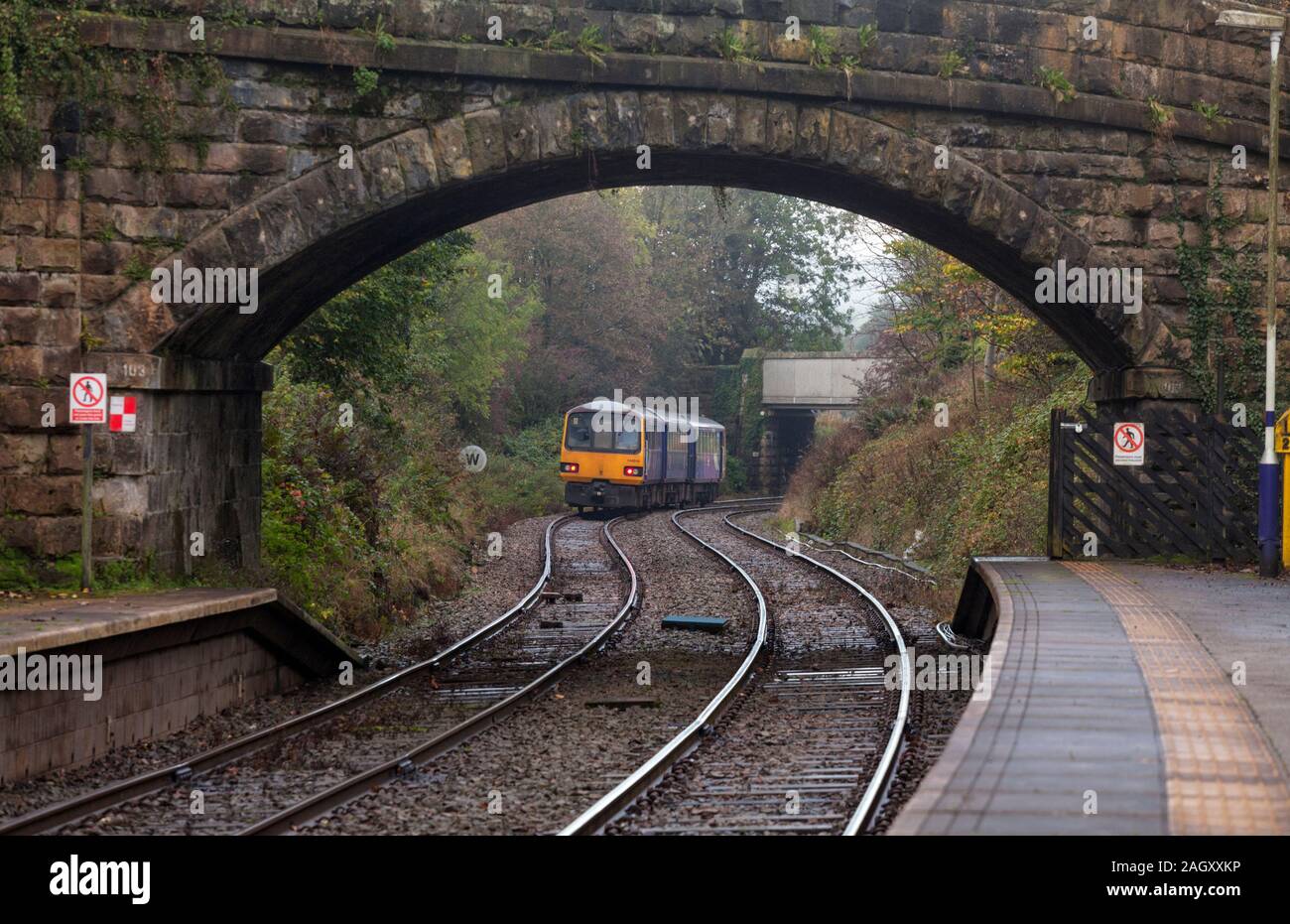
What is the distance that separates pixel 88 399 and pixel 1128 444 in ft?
31.6

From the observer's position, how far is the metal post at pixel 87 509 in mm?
12008

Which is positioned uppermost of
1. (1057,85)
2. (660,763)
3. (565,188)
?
(1057,85)

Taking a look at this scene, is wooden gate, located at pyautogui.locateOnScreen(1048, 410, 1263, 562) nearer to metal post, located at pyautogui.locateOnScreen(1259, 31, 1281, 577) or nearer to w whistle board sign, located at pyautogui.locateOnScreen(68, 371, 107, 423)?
metal post, located at pyautogui.locateOnScreen(1259, 31, 1281, 577)

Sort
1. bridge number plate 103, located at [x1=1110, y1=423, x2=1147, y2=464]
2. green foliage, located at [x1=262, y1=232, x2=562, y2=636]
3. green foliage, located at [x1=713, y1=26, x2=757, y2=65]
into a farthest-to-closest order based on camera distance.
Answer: green foliage, located at [x1=262, y1=232, x2=562, y2=636] < bridge number plate 103, located at [x1=1110, y1=423, x2=1147, y2=464] < green foliage, located at [x1=713, y1=26, x2=757, y2=65]

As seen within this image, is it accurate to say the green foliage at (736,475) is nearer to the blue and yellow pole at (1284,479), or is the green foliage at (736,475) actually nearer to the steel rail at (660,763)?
the steel rail at (660,763)

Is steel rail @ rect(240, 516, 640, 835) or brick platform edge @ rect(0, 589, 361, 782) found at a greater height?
brick platform edge @ rect(0, 589, 361, 782)

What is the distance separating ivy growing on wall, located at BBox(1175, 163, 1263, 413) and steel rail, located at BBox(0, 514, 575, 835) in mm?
7955

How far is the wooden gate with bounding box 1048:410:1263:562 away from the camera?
15117mm

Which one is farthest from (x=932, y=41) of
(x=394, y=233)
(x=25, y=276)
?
(x=25, y=276)

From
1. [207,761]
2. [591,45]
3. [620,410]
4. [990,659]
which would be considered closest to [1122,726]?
[990,659]

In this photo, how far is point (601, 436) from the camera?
38.3 m

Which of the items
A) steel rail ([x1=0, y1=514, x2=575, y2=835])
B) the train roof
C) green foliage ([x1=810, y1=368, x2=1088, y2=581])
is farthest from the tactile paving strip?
the train roof

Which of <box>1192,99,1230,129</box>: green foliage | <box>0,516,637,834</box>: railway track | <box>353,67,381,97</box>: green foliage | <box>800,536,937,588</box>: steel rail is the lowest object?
<box>0,516,637,834</box>: railway track

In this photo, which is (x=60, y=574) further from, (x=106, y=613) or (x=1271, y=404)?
(x=1271, y=404)
